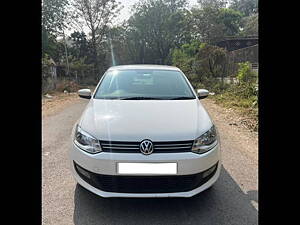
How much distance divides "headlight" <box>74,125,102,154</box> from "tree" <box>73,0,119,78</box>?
2230 centimetres

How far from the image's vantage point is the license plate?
2.09 m

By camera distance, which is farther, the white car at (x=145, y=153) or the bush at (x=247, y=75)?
the bush at (x=247, y=75)

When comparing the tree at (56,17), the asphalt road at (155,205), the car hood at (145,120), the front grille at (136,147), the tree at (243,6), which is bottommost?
A: the asphalt road at (155,205)

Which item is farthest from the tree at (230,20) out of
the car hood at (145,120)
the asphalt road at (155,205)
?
the asphalt road at (155,205)

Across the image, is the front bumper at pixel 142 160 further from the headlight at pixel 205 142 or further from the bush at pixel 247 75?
the bush at pixel 247 75

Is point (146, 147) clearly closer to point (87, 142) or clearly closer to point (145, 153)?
point (145, 153)

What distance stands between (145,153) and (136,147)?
9 cm

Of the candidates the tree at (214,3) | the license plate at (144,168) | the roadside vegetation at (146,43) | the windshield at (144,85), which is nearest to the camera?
the license plate at (144,168)

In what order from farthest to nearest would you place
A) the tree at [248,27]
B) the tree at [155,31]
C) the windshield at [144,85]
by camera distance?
1. the tree at [248,27]
2. the tree at [155,31]
3. the windshield at [144,85]

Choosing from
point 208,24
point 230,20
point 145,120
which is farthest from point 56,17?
point 145,120

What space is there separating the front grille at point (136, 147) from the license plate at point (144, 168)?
0.12 m

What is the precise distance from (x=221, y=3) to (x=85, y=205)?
4079 centimetres

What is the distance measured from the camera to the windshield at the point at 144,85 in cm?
315

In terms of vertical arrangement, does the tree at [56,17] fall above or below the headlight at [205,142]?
above
